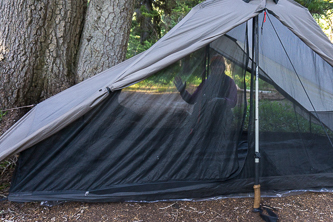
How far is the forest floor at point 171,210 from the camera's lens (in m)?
2.47

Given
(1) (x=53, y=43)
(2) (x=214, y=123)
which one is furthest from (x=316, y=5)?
(1) (x=53, y=43)

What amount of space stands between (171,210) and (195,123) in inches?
34.9

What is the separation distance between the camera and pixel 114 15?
3590 mm

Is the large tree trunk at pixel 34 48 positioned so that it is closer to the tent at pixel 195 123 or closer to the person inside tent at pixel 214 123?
the tent at pixel 195 123

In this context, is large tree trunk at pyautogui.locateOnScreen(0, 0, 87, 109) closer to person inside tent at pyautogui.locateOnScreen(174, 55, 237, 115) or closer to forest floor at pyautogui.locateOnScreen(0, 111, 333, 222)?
forest floor at pyautogui.locateOnScreen(0, 111, 333, 222)

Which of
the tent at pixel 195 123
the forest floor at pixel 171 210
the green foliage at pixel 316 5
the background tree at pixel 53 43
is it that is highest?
the green foliage at pixel 316 5

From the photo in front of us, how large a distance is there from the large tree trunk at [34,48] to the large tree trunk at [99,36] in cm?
18

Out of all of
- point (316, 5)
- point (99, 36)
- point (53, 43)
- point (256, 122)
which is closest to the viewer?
point (256, 122)

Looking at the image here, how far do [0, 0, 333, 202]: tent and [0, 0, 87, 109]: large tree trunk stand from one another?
0.70 metres

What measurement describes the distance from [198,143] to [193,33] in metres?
1.08

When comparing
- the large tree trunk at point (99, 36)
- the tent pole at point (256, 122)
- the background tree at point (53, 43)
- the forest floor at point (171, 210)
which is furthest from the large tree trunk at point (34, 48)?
the tent pole at point (256, 122)

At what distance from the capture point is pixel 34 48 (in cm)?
323

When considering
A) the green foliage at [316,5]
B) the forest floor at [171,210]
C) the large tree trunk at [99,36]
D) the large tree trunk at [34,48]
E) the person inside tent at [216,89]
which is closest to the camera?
the forest floor at [171,210]

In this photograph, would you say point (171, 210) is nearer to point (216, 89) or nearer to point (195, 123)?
point (195, 123)
